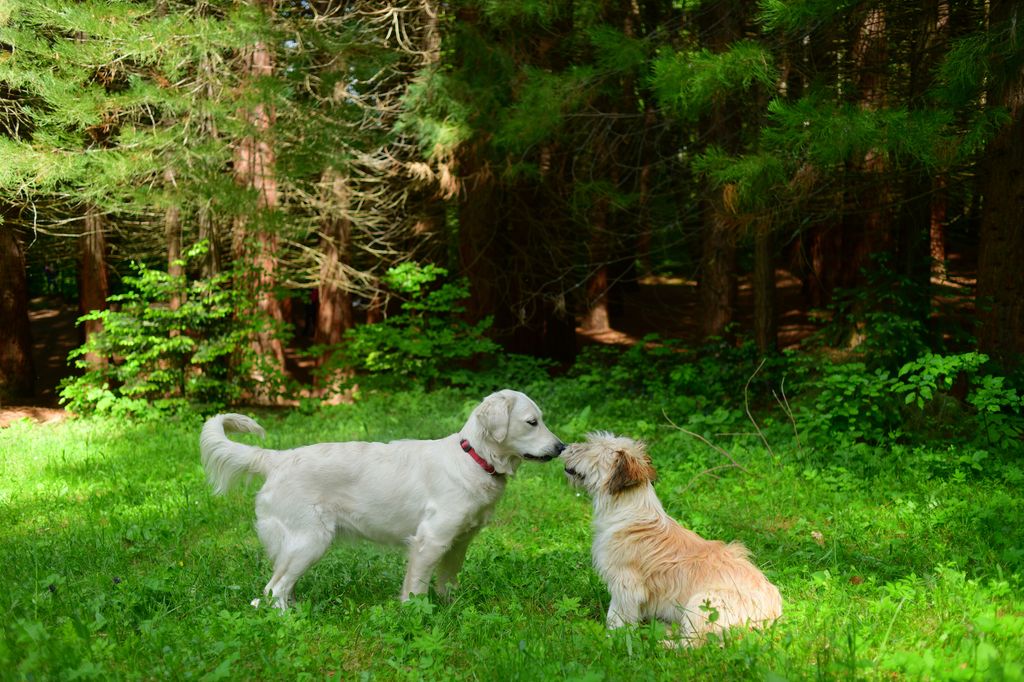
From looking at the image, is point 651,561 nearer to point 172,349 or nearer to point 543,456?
point 543,456

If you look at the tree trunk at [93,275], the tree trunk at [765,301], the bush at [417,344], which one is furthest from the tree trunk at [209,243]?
the tree trunk at [765,301]

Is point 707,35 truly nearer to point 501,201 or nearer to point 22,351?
point 501,201

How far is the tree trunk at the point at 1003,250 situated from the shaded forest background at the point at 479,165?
3 cm

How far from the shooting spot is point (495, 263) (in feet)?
57.2

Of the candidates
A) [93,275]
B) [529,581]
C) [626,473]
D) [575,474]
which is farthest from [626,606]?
[93,275]

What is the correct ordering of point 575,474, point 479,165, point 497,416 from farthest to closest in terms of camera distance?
1. point 479,165
2. point 497,416
3. point 575,474

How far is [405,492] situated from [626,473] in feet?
4.79

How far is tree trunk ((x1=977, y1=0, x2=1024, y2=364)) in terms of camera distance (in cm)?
967

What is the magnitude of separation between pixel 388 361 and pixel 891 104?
374 inches

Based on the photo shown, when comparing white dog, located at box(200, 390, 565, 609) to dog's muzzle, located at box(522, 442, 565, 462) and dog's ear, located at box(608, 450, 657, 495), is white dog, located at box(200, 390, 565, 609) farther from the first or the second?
dog's ear, located at box(608, 450, 657, 495)

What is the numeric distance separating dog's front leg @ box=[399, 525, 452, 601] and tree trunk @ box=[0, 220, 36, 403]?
15482 mm

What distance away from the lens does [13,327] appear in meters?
18.4

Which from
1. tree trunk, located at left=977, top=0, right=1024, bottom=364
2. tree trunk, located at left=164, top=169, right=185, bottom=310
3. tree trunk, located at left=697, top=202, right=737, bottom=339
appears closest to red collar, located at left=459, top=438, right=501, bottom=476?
tree trunk, located at left=977, top=0, right=1024, bottom=364

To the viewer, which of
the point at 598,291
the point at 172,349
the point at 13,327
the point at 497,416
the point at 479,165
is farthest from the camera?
the point at 598,291
